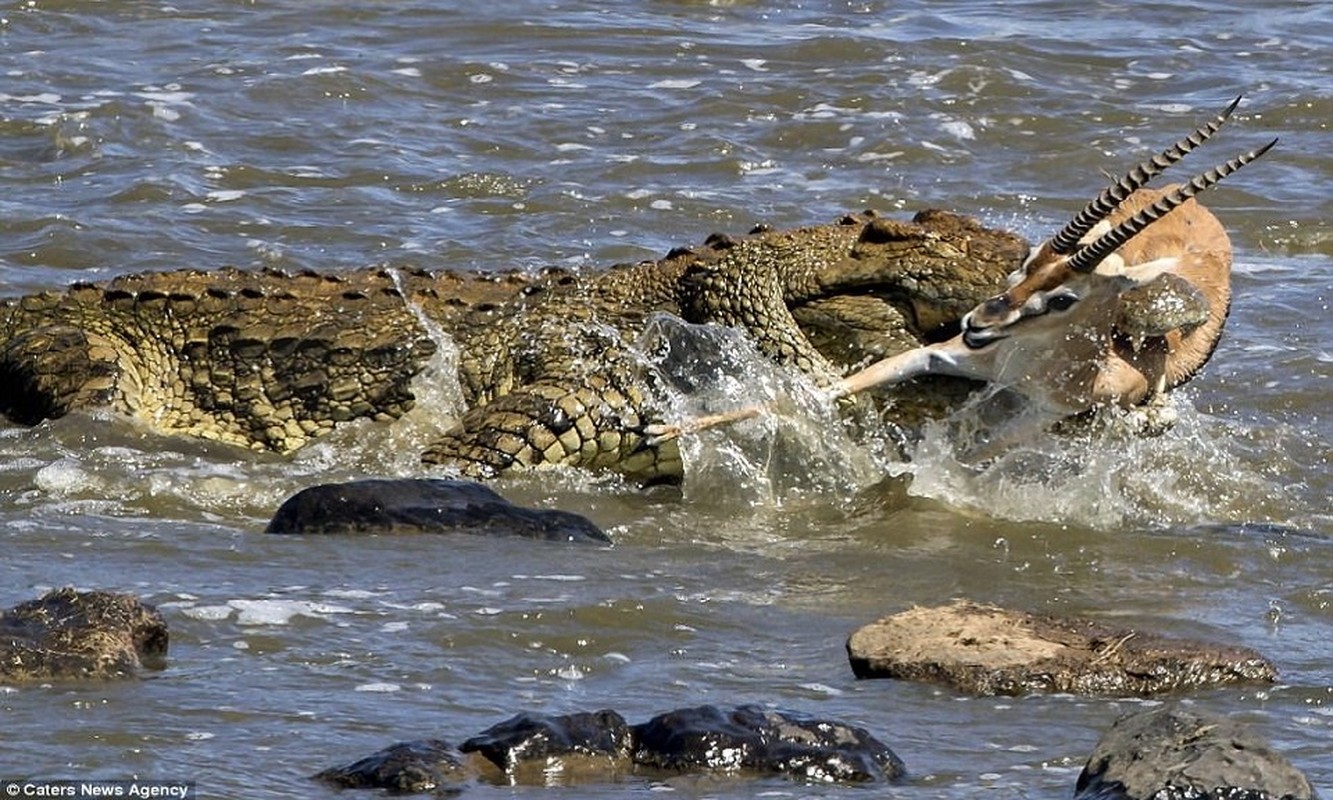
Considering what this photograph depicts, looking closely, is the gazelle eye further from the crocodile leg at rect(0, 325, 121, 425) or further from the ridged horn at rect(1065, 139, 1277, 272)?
the crocodile leg at rect(0, 325, 121, 425)

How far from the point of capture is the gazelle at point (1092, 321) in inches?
284

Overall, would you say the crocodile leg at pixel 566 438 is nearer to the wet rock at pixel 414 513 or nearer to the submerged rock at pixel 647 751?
the wet rock at pixel 414 513

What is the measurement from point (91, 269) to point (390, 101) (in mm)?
3598

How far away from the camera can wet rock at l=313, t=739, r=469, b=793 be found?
4.69 m

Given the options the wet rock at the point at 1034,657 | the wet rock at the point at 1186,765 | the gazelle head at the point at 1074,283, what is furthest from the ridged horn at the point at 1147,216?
the wet rock at the point at 1186,765

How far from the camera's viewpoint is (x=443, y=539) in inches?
274

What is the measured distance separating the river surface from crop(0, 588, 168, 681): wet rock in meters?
0.08

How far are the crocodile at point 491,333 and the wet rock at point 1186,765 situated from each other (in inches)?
128

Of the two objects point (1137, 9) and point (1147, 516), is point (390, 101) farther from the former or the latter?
point (1147, 516)

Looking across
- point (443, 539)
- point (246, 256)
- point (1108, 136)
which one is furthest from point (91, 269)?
point (1108, 136)

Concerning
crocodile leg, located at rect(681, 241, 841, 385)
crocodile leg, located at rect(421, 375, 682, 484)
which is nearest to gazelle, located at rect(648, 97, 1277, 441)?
crocodile leg, located at rect(681, 241, 841, 385)

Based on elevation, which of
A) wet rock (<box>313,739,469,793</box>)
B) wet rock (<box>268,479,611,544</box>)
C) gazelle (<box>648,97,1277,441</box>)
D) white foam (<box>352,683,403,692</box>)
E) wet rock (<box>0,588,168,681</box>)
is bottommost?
wet rock (<box>268,479,611,544</box>)

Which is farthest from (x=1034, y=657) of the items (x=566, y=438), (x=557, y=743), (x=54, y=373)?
(x=54, y=373)

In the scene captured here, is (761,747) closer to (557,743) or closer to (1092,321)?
(557,743)
